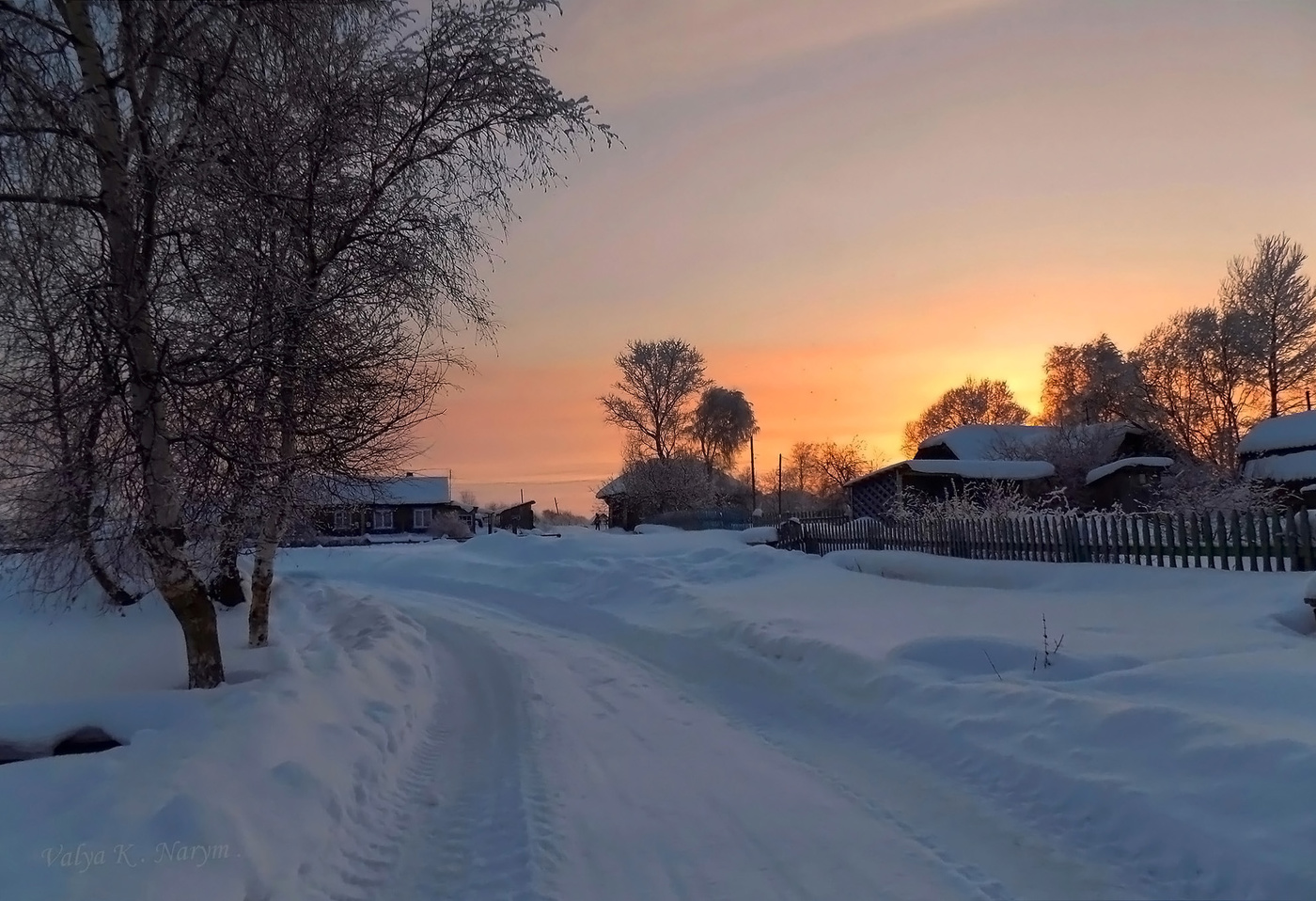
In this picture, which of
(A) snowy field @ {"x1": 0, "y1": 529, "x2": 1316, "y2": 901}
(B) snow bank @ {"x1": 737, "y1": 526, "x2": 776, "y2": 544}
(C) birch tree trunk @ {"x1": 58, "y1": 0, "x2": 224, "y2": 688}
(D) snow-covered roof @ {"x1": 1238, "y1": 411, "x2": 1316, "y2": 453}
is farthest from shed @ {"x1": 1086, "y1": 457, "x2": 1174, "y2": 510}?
(C) birch tree trunk @ {"x1": 58, "y1": 0, "x2": 224, "y2": 688}

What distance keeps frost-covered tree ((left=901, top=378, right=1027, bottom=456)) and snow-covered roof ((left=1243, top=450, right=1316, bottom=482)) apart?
38.3m

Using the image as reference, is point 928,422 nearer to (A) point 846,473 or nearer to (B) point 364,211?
(A) point 846,473

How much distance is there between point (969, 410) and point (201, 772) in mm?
78354

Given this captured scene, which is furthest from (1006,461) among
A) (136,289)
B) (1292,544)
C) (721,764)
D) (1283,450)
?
(136,289)

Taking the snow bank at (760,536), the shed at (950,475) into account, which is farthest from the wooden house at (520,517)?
the snow bank at (760,536)

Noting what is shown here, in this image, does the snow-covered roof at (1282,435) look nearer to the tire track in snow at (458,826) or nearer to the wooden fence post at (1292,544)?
the wooden fence post at (1292,544)

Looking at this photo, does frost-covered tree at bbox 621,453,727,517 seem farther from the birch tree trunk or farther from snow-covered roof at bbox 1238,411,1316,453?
the birch tree trunk

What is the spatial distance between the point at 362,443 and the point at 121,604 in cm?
614

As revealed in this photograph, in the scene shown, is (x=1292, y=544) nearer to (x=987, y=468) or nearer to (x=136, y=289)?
(x=136, y=289)

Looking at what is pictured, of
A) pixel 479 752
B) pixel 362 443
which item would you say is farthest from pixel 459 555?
pixel 479 752

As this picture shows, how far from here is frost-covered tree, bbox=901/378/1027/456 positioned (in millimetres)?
76000

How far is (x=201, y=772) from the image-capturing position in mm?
5508

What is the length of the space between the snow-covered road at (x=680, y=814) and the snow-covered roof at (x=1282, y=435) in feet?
118

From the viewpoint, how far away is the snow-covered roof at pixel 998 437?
43750mm
